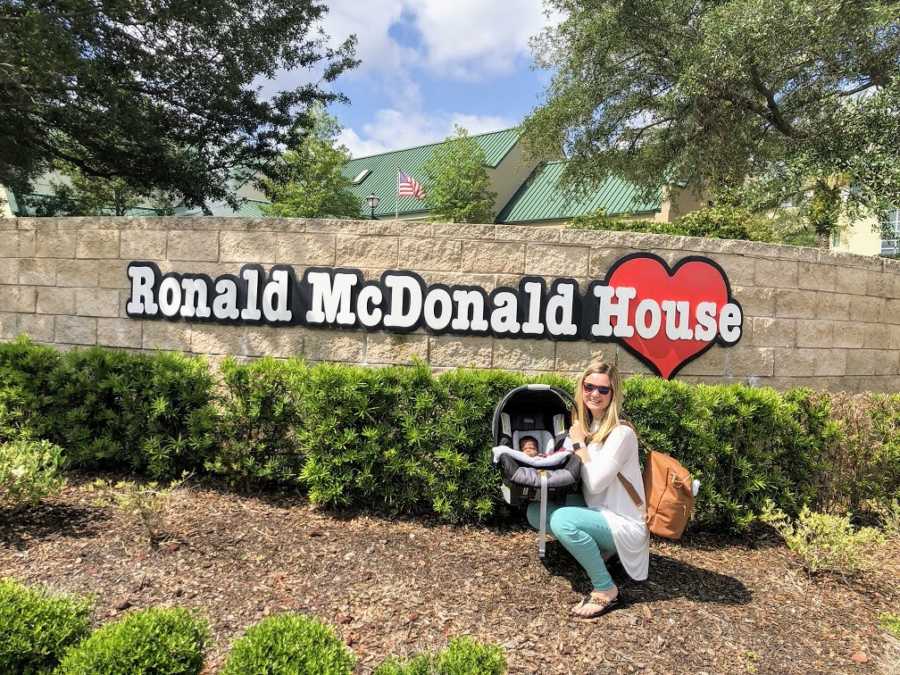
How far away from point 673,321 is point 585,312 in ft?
3.04

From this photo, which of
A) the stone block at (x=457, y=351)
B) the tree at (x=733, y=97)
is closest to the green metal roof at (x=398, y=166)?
the tree at (x=733, y=97)

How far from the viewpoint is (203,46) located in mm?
10805

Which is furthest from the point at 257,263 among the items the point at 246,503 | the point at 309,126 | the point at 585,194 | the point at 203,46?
the point at 585,194

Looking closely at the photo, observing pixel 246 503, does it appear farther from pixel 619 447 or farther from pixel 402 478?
pixel 619 447

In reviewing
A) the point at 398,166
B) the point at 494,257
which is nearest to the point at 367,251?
the point at 494,257

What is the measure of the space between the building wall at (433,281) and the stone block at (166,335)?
13 millimetres

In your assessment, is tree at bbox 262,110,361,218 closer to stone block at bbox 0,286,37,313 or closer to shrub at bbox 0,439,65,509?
stone block at bbox 0,286,37,313

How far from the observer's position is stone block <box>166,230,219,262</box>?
6.19m

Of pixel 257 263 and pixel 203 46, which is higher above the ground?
pixel 203 46

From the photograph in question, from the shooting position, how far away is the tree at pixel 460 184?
1308 inches

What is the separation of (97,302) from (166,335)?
970 millimetres

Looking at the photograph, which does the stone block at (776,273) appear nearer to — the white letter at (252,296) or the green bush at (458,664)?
the white letter at (252,296)

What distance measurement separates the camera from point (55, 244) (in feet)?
22.0

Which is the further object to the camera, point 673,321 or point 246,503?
point 673,321
